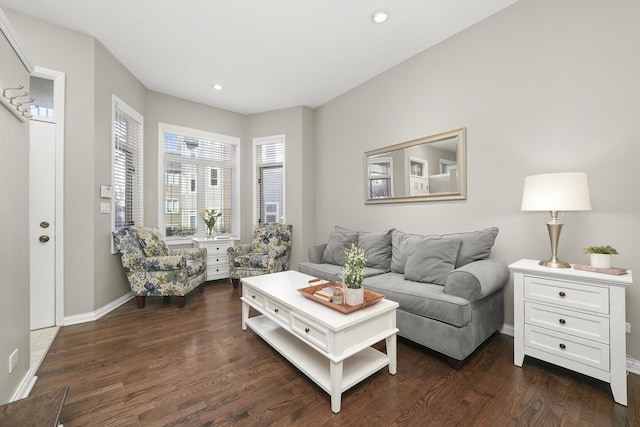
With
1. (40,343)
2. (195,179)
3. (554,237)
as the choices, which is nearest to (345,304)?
(554,237)

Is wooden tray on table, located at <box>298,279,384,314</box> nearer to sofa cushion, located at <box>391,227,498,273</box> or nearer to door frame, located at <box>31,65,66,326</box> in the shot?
sofa cushion, located at <box>391,227,498,273</box>

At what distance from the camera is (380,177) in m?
3.57

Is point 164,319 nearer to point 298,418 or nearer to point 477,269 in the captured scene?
point 298,418

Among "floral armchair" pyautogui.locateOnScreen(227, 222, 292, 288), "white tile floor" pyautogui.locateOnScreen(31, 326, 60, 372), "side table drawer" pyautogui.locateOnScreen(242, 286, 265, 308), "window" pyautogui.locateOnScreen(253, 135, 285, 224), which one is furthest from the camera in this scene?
"window" pyautogui.locateOnScreen(253, 135, 285, 224)

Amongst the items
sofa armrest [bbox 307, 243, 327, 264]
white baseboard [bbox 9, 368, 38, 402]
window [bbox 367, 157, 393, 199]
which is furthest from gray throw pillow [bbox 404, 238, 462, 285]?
white baseboard [bbox 9, 368, 38, 402]

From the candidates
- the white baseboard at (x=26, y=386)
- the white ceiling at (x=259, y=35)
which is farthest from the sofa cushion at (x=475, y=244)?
the white baseboard at (x=26, y=386)

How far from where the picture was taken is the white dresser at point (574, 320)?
1.58 metres

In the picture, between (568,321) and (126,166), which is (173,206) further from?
(568,321)

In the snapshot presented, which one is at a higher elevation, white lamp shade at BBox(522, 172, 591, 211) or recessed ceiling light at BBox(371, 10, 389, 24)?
recessed ceiling light at BBox(371, 10, 389, 24)

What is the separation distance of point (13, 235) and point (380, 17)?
3.20 metres

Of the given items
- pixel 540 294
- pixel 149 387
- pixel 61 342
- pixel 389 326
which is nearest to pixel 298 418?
pixel 389 326

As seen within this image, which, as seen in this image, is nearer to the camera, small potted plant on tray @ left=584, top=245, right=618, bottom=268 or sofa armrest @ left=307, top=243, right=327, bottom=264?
small potted plant on tray @ left=584, top=245, right=618, bottom=268

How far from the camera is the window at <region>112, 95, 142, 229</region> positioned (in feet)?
10.8

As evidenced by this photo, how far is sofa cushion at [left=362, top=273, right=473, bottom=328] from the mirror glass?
1.09 metres
